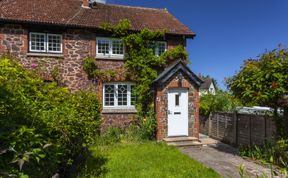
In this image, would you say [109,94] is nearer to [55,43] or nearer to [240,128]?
[55,43]

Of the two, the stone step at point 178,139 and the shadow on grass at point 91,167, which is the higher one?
the stone step at point 178,139

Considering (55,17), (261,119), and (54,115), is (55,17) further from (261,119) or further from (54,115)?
(261,119)

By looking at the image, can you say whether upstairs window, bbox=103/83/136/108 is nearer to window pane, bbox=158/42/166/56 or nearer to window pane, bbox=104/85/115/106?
window pane, bbox=104/85/115/106

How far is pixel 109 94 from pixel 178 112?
3990 millimetres

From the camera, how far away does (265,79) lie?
8.26m

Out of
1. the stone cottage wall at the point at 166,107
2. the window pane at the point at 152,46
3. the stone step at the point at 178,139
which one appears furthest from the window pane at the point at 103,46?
the stone step at the point at 178,139

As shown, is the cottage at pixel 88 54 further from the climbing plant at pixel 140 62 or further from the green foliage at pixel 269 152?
the green foliage at pixel 269 152

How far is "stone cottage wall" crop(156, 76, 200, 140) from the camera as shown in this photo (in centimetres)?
1202

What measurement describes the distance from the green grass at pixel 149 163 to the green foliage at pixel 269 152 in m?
2.45

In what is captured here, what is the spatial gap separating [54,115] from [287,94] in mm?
7672

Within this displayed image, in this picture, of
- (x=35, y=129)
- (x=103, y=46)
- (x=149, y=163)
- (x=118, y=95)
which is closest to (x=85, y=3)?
(x=103, y=46)

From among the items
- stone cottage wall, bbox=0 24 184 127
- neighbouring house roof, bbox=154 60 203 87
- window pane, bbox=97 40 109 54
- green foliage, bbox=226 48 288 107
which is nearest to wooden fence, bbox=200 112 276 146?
green foliage, bbox=226 48 288 107

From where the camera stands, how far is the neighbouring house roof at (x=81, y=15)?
39.8 ft

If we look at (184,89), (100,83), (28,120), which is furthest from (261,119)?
(28,120)
